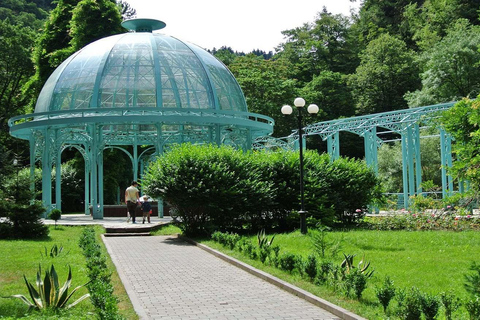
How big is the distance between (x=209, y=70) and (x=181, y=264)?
16055mm

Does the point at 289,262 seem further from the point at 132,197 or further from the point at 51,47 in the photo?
the point at 51,47

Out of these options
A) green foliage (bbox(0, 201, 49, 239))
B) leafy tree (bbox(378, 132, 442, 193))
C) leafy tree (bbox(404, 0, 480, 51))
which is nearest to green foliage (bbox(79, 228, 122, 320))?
green foliage (bbox(0, 201, 49, 239))

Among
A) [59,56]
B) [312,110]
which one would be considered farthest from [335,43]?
[312,110]

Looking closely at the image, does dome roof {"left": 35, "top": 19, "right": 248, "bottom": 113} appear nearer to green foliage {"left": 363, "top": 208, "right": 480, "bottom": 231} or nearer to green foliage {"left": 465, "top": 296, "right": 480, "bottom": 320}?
green foliage {"left": 363, "top": 208, "right": 480, "bottom": 231}

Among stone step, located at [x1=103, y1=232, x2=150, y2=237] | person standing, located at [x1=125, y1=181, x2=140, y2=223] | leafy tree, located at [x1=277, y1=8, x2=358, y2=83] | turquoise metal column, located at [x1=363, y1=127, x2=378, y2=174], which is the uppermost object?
leafy tree, located at [x1=277, y1=8, x2=358, y2=83]

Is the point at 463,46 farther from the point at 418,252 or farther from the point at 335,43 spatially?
the point at 418,252

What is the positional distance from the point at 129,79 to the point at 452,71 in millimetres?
29496

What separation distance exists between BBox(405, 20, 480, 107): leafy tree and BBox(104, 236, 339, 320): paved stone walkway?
35346mm

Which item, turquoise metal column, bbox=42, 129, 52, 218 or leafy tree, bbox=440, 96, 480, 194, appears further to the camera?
turquoise metal column, bbox=42, 129, 52, 218

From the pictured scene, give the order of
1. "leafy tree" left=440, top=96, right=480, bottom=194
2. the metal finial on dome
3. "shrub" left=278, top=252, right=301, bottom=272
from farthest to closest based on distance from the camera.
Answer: the metal finial on dome < "shrub" left=278, top=252, right=301, bottom=272 < "leafy tree" left=440, top=96, right=480, bottom=194

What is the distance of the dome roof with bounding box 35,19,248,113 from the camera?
25498 millimetres

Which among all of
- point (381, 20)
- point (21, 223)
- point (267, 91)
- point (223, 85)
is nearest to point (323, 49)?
point (381, 20)

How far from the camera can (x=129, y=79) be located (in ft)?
83.3

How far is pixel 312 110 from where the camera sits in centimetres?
1683
